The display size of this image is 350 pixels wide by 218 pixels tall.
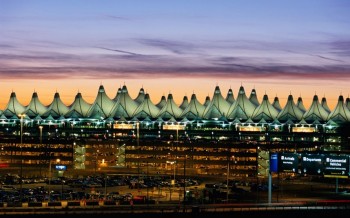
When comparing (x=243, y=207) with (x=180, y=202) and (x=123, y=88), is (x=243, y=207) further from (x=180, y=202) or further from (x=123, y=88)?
(x=123, y=88)

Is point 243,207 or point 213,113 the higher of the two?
point 213,113

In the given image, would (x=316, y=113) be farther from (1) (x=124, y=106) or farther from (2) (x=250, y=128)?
(1) (x=124, y=106)

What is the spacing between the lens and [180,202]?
71.2 meters

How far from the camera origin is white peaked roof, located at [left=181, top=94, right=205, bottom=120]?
17488 centimetres

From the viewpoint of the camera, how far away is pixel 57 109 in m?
173

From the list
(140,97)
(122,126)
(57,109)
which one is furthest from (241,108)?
(57,109)

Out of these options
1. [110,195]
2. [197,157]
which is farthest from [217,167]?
[110,195]

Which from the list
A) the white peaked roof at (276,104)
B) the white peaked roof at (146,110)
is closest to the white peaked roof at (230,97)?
the white peaked roof at (276,104)

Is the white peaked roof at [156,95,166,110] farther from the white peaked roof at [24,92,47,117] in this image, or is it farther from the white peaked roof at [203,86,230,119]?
the white peaked roof at [24,92,47,117]

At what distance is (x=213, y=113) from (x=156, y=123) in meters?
10.6

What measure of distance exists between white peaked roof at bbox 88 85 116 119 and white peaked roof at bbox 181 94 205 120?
13748 millimetres

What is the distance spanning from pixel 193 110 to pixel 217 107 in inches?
186

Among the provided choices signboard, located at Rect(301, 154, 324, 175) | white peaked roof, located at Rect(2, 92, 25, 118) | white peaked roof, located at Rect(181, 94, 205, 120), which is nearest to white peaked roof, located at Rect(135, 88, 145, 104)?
white peaked roof, located at Rect(181, 94, 205, 120)

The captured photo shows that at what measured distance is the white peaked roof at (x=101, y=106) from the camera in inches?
6767
